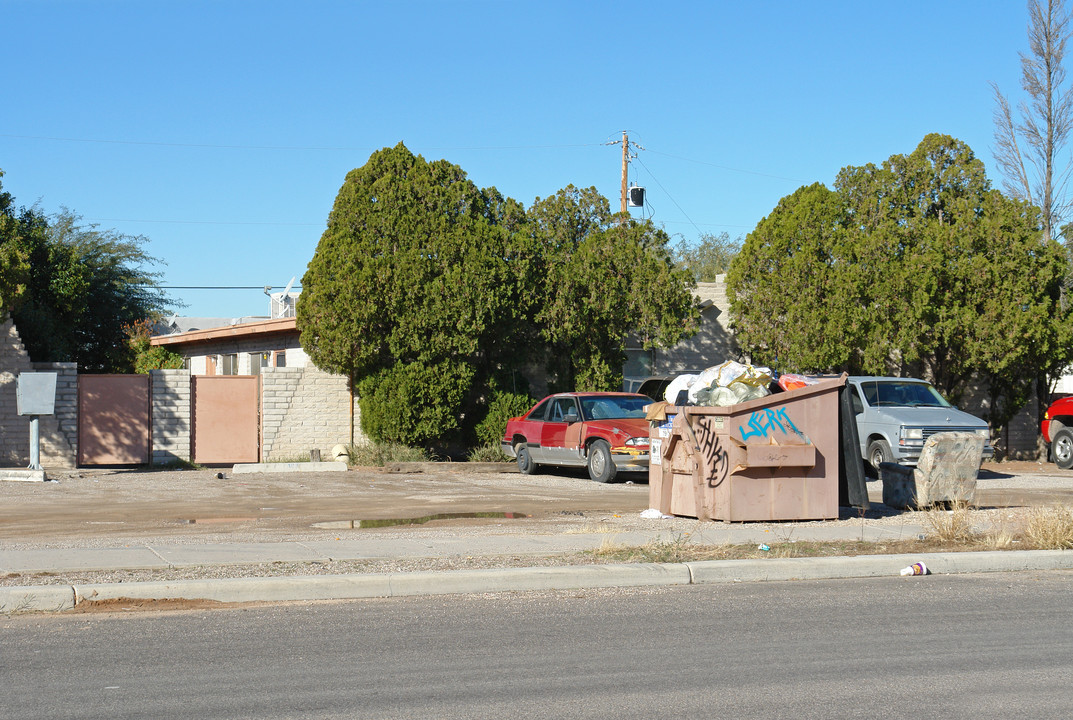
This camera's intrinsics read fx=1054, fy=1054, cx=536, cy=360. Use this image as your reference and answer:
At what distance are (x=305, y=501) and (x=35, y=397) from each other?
651 cm

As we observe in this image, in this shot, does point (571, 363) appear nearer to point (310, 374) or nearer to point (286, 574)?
point (310, 374)

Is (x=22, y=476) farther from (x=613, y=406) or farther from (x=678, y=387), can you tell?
(x=678, y=387)

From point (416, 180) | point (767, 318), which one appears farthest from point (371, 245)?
point (767, 318)

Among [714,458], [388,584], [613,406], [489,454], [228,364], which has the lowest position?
[388,584]

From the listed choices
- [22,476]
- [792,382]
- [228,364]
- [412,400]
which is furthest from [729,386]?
[228,364]

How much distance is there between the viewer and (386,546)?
10.2 metres

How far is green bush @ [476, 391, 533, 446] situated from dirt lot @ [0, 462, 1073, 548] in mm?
1360

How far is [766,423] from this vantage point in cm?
1145

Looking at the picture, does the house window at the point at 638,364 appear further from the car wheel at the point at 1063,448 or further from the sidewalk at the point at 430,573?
the sidewalk at the point at 430,573

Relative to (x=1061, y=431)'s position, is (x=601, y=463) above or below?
below

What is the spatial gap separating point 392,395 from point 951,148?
1384 cm

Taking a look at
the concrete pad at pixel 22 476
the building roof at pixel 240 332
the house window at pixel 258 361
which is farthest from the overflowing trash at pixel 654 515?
the house window at pixel 258 361

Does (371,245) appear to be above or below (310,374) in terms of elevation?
above

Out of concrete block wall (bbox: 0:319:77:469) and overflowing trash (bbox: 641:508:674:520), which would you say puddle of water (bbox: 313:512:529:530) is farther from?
concrete block wall (bbox: 0:319:77:469)
